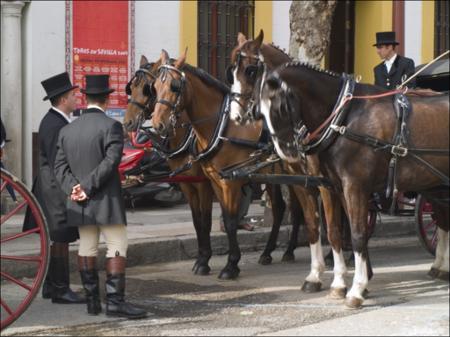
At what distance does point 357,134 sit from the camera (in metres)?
7.27

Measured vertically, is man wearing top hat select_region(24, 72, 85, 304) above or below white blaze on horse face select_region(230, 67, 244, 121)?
below

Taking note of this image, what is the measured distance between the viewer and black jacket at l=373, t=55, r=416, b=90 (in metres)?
9.91

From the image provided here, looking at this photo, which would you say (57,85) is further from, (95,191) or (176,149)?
(176,149)

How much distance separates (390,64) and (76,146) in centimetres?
428

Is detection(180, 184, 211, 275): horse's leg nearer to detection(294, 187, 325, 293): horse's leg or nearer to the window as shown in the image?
detection(294, 187, 325, 293): horse's leg

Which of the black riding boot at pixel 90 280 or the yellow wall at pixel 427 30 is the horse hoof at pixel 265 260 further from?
the yellow wall at pixel 427 30

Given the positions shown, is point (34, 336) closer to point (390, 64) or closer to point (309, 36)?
point (390, 64)

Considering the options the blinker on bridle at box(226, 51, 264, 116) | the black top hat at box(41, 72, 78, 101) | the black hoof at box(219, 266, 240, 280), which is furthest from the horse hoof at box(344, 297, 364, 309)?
the black top hat at box(41, 72, 78, 101)

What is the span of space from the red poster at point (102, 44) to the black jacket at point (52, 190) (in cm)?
576

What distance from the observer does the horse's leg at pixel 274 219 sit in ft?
33.3

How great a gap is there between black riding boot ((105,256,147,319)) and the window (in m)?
8.44

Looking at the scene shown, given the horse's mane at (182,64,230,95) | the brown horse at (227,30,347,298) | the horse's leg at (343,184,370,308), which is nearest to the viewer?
the horse's leg at (343,184,370,308)

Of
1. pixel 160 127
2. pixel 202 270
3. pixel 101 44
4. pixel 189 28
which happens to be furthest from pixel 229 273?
pixel 189 28

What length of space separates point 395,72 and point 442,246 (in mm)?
2148
